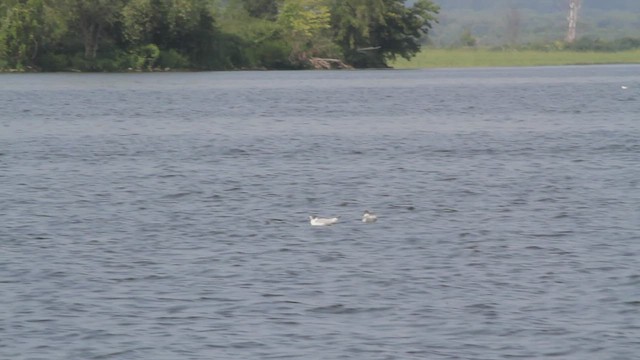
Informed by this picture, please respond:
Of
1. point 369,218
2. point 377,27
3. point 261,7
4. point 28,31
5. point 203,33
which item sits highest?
point 261,7

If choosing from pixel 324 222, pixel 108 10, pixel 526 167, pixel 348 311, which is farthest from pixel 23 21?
pixel 348 311

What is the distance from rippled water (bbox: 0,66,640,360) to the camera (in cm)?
1380

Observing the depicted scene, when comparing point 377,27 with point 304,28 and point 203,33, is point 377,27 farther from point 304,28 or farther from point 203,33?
point 203,33

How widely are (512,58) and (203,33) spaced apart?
57710mm

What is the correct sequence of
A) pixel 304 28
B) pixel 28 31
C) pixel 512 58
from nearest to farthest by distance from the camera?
pixel 28 31 → pixel 304 28 → pixel 512 58

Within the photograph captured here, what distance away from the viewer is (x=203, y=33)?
97.2m

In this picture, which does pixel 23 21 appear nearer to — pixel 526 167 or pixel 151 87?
pixel 151 87

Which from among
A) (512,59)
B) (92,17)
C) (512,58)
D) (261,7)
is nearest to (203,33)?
(92,17)

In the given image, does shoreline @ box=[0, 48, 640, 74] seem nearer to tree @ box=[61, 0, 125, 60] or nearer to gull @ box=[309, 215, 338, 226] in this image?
tree @ box=[61, 0, 125, 60]

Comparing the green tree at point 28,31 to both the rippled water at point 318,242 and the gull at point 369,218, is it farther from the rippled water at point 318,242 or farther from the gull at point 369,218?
the gull at point 369,218

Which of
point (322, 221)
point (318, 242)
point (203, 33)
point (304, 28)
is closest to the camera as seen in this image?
point (318, 242)

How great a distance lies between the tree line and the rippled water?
4834 cm

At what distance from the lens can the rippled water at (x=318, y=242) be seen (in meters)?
13.8

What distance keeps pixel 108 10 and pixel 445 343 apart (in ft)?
257
